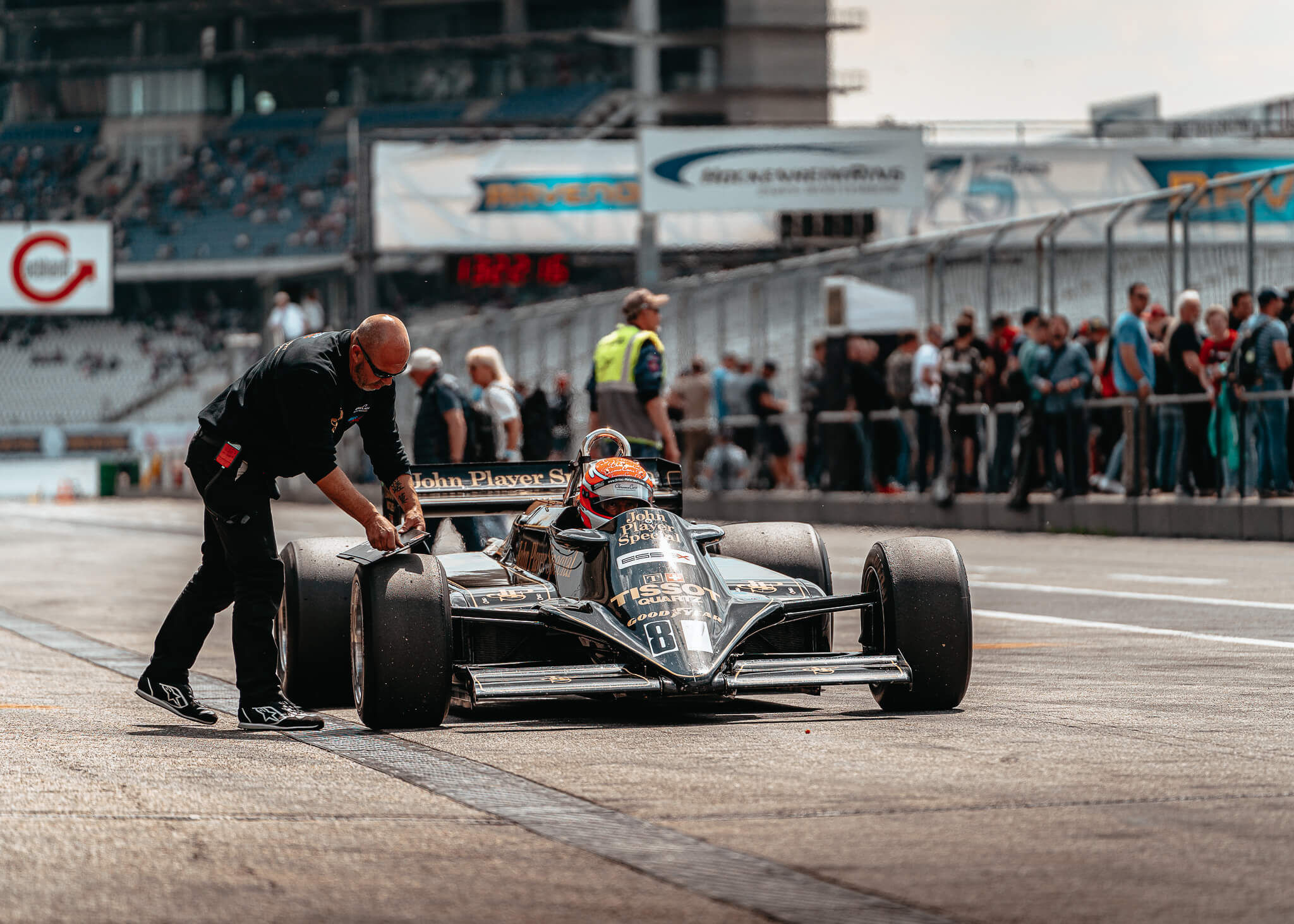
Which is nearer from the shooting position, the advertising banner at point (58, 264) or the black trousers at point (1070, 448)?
the black trousers at point (1070, 448)

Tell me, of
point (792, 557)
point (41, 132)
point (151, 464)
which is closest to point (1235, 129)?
point (151, 464)

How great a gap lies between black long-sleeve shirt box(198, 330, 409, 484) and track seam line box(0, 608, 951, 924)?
94 cm

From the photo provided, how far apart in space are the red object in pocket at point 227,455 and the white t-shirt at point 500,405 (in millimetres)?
7611

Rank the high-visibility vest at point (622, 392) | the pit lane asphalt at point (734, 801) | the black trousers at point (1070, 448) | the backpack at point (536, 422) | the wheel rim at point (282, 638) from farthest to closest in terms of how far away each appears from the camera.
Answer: the backpack at point (536, 422)
the black trousers at point (1070, 448)
the high-visibility vest at point (622, 392)
the wheel rim at point (282, 638)
the pit lane asphalt at point (734, 801)

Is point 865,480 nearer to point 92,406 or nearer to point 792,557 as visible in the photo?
point 792,557

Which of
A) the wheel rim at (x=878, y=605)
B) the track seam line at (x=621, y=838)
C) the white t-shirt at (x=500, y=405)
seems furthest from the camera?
the white t-shirt at (x=500, y=405)

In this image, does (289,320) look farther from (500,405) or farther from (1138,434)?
(500,405)

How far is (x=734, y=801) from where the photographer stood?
548 centimetres

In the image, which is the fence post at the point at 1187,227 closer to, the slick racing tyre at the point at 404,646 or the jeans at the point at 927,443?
the jeans at the point at 927,443

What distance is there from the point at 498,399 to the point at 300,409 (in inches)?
317

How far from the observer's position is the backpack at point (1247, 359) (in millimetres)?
17344

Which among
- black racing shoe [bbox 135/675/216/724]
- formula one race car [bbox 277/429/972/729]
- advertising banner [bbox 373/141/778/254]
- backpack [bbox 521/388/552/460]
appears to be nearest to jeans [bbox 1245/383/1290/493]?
backpack [bbox 521/388/552/460]

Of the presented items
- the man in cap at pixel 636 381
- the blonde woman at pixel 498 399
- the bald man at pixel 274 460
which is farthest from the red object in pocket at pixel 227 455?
the blonde woman at pixel 498 399

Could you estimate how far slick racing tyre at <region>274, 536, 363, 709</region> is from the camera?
7.93m
